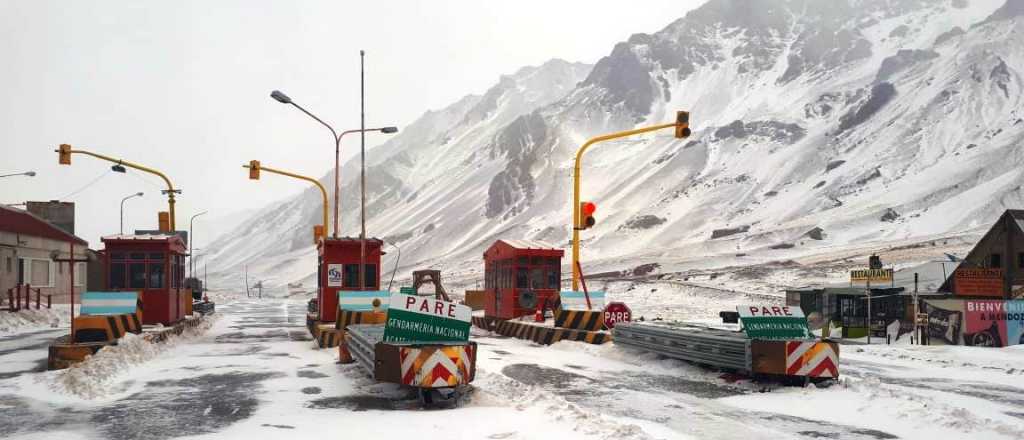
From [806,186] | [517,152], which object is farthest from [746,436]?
[517,152]

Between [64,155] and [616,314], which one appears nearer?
[616,314]

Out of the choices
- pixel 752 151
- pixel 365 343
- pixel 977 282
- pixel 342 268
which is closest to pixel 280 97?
pixel 342 268

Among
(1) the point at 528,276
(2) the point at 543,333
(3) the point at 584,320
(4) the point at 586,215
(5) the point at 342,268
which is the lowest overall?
(2) the point at 543,333

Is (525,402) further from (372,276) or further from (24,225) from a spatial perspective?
(24,225)

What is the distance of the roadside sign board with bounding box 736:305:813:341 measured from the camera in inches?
571

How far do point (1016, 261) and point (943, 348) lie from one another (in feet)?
60.2

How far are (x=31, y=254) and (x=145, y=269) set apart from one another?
2579 centimetres

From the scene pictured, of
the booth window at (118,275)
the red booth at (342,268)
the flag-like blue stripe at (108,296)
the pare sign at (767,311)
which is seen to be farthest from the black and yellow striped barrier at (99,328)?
the pare sign at (767,311)

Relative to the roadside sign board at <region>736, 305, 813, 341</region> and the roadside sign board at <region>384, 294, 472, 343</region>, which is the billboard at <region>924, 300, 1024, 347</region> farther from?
the roadside sign board at <region>384, 294, 472, 343</region>

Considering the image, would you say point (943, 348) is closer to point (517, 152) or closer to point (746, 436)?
point (746, 436)

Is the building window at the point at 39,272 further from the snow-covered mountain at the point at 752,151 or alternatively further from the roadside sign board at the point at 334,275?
the snow-covered mountain at the point at 752,151

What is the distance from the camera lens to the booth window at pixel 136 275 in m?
22.7

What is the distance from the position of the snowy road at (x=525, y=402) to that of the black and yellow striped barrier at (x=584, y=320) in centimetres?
345

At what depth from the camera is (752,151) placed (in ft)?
371
